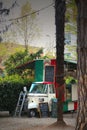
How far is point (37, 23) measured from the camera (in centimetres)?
3541

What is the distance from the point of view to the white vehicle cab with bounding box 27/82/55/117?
20.8m

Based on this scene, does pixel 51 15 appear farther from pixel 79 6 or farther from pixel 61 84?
pixel 79 6

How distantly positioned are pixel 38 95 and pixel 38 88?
619 millimetres

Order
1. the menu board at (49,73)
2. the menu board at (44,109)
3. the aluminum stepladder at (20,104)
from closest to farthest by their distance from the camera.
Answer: the menu board at (44,109) → the aluminum stepladder at (20,104) → the menu board at (49,73)

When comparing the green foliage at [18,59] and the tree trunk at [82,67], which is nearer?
the tree trunk at [82,67]

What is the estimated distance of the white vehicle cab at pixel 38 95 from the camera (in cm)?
2084

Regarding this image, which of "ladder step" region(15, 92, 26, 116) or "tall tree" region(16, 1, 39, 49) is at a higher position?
"tall tree" region(16, 1, 39, 49)

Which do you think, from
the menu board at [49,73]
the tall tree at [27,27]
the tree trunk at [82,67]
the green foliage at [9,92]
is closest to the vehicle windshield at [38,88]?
the menu board at [49,73]

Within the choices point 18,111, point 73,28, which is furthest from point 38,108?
point 73,28

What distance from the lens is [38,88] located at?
2159cm

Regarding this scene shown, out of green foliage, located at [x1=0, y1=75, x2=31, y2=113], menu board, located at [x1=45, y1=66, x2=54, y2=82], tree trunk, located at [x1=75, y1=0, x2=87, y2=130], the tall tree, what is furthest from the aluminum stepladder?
the tall tree

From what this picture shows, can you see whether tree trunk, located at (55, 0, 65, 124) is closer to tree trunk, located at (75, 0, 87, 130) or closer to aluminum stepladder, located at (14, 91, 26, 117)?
aluminum stepladder, located at (14, 91, 26, 117)

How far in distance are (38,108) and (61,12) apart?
21.3 ft

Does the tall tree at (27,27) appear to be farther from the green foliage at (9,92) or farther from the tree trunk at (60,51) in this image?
the tree trunk at (60,51)
